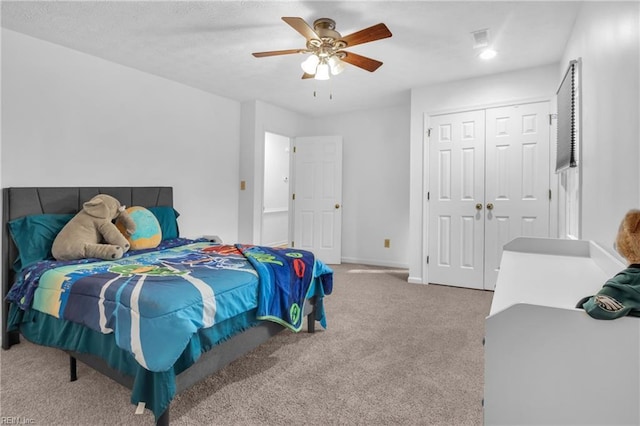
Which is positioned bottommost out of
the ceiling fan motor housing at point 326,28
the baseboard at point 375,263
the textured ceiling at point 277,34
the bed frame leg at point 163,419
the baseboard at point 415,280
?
the bed frame leg at point 163,419

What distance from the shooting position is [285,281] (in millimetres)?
2207

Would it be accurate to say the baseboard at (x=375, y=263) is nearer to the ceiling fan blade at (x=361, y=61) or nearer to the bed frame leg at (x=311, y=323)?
the bed frame leg at (x=311, y=323)

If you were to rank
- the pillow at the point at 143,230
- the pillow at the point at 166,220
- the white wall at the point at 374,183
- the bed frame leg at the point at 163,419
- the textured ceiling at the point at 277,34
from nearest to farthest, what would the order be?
1. the bed frame leg at the point at 163,419
2. the textured ceiling at the point at 277,34
3. the pillow at the point at 143,230
4. the pillow at the point at 166,220
5. the white wall at the point at 374,183

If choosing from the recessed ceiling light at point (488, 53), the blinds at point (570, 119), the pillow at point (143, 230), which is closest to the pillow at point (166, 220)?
the pillow at point (143, 230)

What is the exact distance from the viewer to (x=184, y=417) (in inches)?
65.3

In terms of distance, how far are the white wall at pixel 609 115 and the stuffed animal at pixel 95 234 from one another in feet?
9.73

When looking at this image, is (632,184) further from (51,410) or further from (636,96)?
(51,410)

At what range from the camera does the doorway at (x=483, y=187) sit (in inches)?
143

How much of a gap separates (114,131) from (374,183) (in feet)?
11.3

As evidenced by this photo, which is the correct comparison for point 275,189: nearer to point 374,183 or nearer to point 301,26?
point 374,183

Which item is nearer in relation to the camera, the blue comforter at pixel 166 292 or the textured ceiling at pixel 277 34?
the blue comforter at pixel 166 292

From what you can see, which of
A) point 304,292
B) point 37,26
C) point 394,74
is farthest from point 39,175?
point 394,74

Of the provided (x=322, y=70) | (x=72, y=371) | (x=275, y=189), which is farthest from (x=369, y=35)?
(x=275, y=189)

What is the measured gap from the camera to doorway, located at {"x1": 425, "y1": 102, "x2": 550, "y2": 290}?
143 inches
